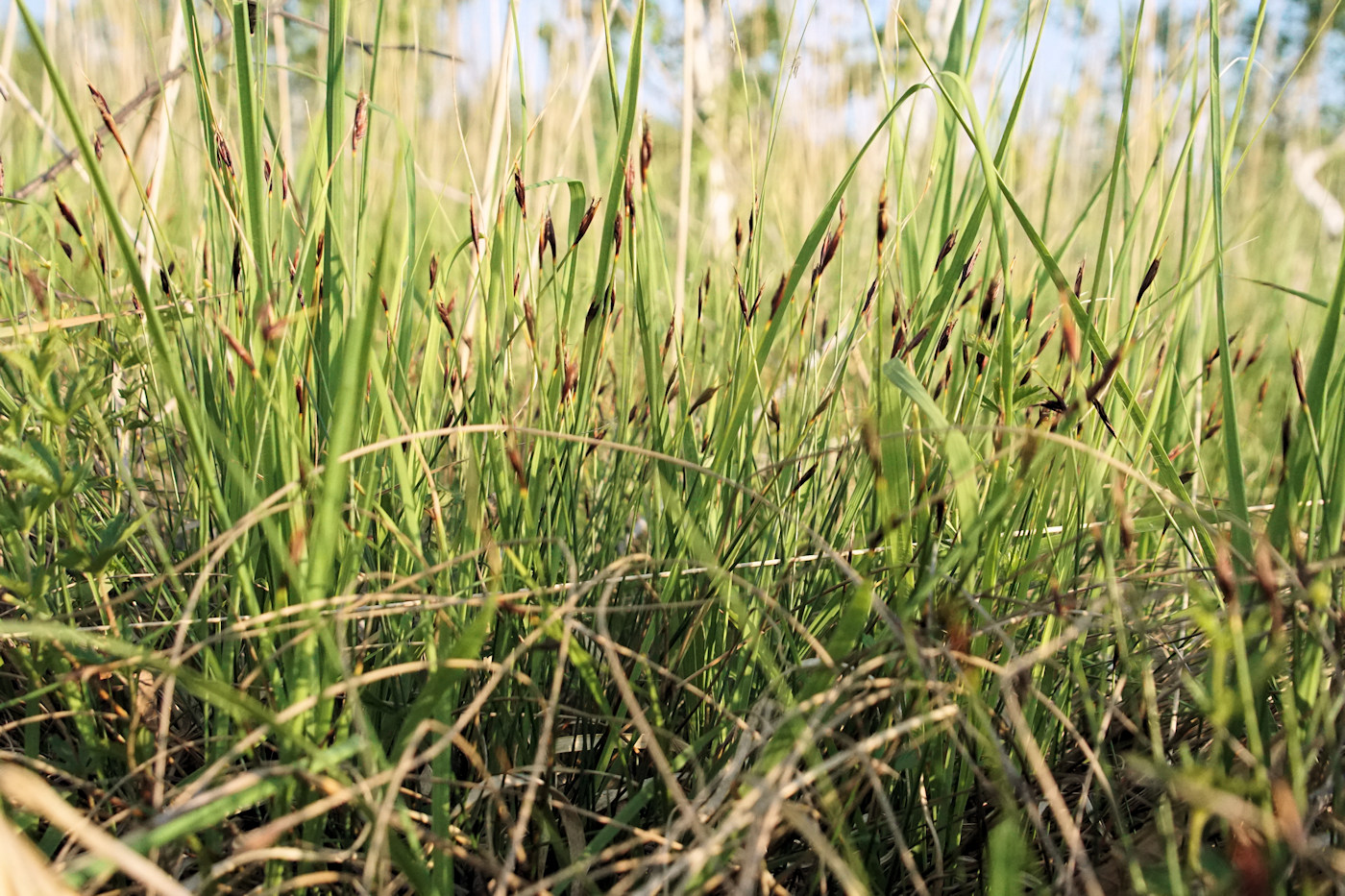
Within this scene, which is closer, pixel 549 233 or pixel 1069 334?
pixel 1069 334

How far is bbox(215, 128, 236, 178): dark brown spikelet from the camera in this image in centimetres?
79

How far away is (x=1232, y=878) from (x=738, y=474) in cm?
49

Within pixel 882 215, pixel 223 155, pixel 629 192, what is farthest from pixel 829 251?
pixel 223 155

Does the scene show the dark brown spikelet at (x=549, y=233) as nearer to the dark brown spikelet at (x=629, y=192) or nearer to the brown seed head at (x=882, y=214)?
the dark brown spikelet at (x=629, y=192)

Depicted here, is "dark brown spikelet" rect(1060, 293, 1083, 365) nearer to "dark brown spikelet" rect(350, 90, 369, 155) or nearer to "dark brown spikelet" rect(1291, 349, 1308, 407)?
"dark brown spikelet" rect(1291, 349, 1308, 407)

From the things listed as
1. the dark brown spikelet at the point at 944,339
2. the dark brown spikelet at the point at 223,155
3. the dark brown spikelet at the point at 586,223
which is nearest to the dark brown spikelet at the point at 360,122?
the dark brown spikelet at the point at 223,155

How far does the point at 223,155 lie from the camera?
0.78 m

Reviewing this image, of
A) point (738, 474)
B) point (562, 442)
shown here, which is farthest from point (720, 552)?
point (562, 442)

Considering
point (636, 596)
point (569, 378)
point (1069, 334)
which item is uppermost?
point (1069, 334)

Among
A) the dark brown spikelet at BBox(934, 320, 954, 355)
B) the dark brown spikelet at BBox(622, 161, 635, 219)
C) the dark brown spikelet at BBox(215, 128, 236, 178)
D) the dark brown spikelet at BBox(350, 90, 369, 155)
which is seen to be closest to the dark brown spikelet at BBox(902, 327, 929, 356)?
the dark brown spikelet at BBox(934, 320, 954, 355)

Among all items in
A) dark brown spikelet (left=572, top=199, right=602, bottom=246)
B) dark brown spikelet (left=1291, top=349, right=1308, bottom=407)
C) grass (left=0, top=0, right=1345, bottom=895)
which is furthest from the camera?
dark brown spikelet (left=572, top=199, right=602, bottom=246)

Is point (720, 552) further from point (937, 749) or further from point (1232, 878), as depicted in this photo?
point (1232, 878)

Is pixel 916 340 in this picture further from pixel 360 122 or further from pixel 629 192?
pixel 360 122

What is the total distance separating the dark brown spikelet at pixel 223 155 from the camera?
2.58ft
